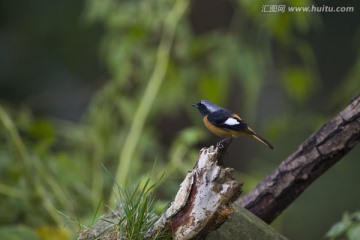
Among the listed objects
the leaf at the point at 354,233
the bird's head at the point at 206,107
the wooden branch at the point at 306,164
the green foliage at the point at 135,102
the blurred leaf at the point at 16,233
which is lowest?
the blurred leaf at the point at 16,233

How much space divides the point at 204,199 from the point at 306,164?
1.97ft

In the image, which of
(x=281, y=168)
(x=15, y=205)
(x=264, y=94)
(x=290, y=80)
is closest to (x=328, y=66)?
(x=264, y=94)

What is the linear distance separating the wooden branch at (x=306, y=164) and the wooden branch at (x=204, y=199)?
1.68 ft

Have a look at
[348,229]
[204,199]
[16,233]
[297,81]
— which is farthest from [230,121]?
[297,81]

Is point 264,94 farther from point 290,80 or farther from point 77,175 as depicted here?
point 77,175

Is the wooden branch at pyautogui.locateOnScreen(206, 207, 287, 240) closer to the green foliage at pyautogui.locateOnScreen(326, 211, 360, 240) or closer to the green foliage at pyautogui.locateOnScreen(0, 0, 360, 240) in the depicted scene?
the green foliage at pyautogui.locateOnScreen(326, 211, 360, 240)

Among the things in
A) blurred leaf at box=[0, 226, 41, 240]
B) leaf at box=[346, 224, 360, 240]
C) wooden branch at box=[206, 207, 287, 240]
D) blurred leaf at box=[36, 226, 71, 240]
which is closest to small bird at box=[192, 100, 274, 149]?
wooden branch at box=[206, 207, 287, 240]

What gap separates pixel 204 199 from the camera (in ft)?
7.33

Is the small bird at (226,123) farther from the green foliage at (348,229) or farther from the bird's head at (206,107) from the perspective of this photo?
the green foliage at (348,229)

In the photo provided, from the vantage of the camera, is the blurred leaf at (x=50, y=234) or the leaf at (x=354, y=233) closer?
the leaf at (x=354, y=233)

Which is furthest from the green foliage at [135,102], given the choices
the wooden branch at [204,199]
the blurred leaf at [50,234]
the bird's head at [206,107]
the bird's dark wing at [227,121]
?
the wooden branch at [204,199]

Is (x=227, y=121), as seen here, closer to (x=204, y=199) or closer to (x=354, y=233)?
(x=204, y=199)

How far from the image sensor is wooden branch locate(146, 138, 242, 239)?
2.23m

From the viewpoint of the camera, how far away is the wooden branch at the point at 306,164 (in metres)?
2.57
